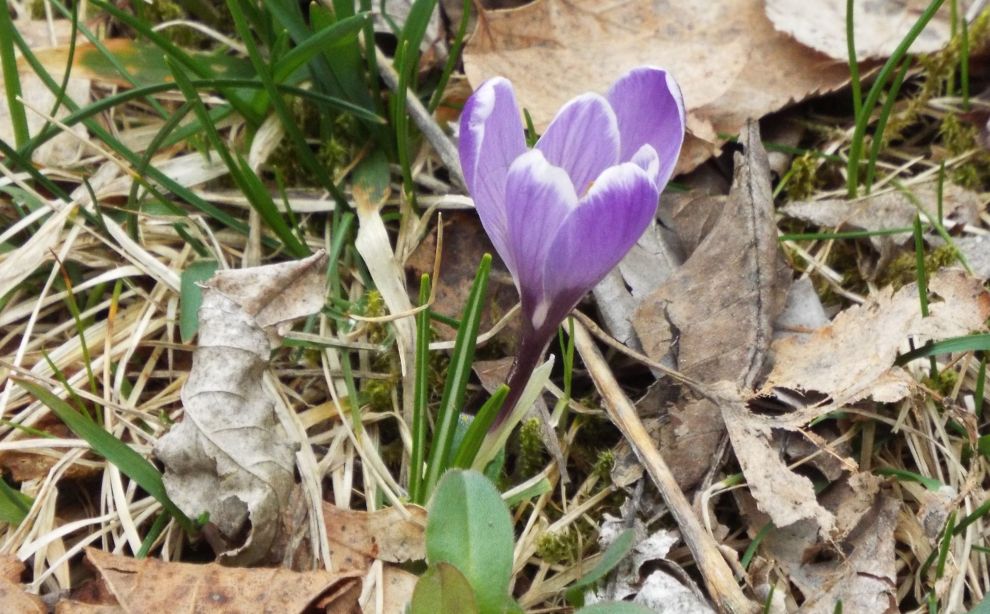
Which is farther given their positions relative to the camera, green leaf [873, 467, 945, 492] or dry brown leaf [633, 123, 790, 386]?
dry brown leaf [633, 123, 790, 386]

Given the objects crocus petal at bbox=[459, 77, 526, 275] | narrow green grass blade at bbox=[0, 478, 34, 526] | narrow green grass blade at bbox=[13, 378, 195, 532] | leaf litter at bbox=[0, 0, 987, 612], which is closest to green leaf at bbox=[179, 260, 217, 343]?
leaf litter at bbox=[0, 0, 987, 612]

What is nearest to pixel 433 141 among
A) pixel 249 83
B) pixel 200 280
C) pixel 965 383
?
pixel 249 83

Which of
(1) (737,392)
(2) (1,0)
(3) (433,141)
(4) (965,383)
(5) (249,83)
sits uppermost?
(2) (1,0)

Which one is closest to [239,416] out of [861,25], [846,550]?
[846,550]

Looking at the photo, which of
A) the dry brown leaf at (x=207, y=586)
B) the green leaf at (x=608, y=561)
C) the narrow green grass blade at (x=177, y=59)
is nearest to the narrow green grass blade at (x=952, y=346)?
the green leaf at (x=608, y=561)

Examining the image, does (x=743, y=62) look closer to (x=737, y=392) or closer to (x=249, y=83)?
(x=737, y=392)

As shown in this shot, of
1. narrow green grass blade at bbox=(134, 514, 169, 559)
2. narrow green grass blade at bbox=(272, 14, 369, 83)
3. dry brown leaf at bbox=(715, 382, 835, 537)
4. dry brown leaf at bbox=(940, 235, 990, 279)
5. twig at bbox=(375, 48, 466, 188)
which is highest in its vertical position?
narrow green grass blade at bbox=(272, 14, 369, 83)

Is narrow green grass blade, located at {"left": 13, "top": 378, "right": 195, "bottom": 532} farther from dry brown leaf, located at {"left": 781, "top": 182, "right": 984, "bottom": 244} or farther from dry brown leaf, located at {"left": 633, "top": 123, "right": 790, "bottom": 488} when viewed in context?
dry brown leaf, located at {"left": 781, "top": 182, "right": 984, "bottom": 244}

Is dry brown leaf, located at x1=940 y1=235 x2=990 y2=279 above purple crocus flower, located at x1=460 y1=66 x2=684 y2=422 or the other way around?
the other way around
